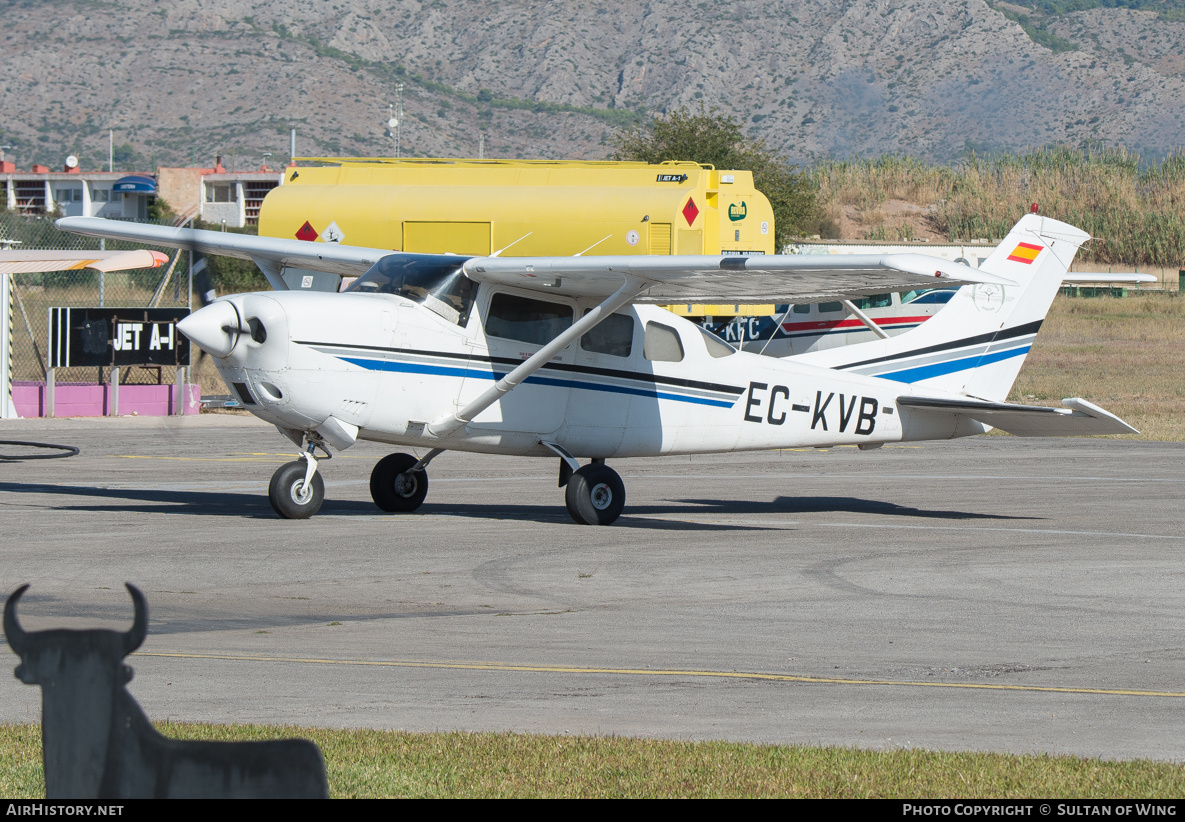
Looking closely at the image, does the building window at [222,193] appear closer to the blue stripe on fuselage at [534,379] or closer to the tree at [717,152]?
the tree at [717,152]

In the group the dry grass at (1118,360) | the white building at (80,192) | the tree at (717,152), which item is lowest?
the dry grass at (1118,360)

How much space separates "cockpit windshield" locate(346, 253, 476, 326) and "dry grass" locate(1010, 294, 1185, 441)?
15.5 meters

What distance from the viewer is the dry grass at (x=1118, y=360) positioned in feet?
93.1

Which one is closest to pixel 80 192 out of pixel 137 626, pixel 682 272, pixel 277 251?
pixel 277 251

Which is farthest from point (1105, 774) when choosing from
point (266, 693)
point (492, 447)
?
point (492, 447)

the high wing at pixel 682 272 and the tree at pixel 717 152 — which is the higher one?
the tree at pixel 717 152

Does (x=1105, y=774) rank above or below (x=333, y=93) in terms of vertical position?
below

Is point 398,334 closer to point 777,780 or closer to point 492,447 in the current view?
point 492,447

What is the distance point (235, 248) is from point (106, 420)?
9871 mm

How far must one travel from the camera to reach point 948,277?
34.4ft

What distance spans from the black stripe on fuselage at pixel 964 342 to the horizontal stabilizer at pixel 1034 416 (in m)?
0.64

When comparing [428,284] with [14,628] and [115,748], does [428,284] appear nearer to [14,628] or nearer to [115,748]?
[115,748]

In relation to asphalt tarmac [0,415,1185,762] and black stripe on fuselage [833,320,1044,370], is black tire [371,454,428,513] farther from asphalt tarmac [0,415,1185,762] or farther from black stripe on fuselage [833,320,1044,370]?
black stripe on fuselage [833,320,1044,370]

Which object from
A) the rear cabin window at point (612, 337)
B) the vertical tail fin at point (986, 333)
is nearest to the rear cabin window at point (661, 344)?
the rear cabin window at point (612, 337)
